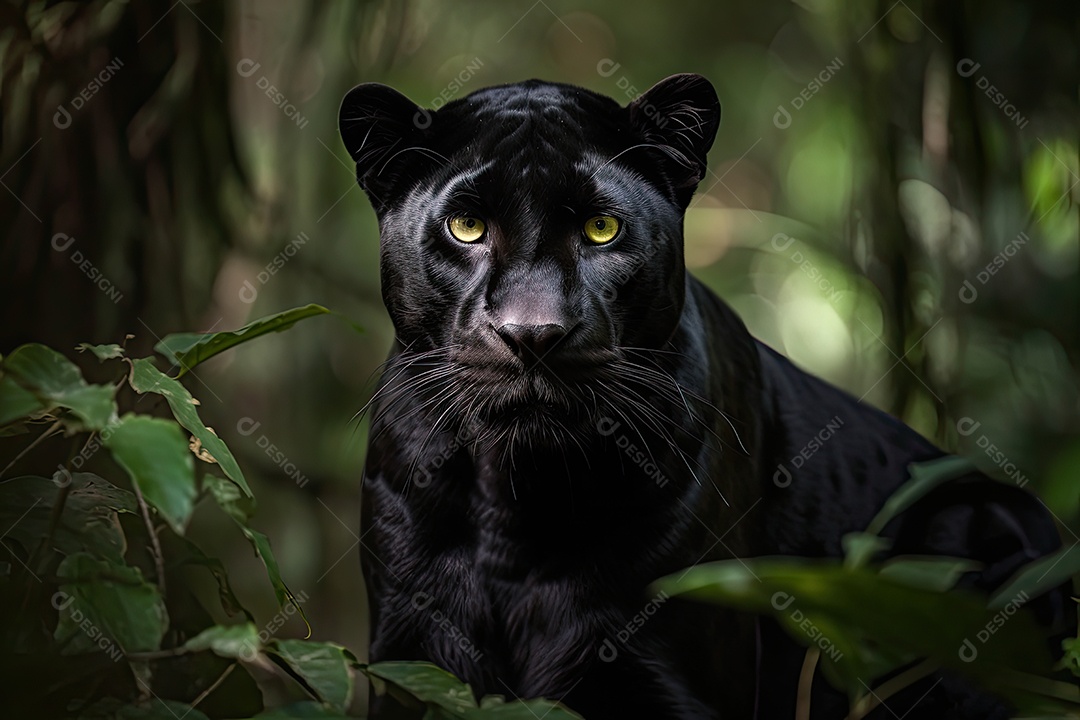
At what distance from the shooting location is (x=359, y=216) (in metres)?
4.00

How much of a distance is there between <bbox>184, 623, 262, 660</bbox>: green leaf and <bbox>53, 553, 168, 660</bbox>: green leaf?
0.06m

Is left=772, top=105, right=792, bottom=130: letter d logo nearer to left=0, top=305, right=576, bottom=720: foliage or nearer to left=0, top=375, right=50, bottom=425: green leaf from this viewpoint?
left=0, top=305, right=576, bottom=720: foliage

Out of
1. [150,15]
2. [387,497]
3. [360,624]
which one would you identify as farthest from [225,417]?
[387,497]

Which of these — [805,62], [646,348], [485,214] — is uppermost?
[805,62]

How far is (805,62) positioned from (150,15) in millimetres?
3055

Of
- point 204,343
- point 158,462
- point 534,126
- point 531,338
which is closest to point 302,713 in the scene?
point 158,462

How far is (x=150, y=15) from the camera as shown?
2.50 metres

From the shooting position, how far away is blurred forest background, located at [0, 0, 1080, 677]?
2.34 metres

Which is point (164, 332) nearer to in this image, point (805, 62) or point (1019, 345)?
point (1019, 345)

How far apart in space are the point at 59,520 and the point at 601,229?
3.32 ft

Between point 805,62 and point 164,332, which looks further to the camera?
point 805,62

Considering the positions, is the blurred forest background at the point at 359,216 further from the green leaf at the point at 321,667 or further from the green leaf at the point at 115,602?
the green leaf at the point at 115,602

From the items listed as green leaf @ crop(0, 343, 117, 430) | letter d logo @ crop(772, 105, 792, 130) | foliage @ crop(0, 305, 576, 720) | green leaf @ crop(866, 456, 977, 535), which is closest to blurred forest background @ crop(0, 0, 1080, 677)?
letter d logo @ crop(772, 105, 792, 130)

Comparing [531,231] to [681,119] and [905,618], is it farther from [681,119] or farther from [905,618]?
[905,618]
